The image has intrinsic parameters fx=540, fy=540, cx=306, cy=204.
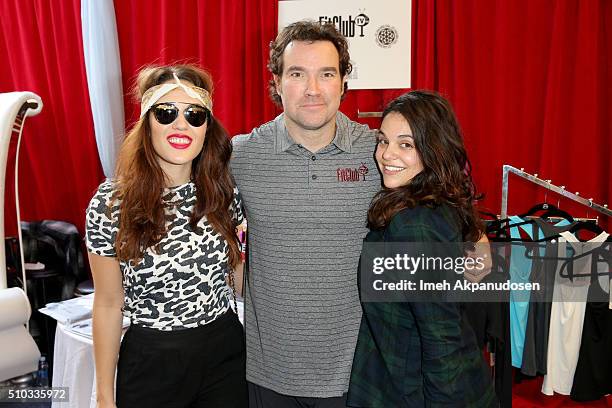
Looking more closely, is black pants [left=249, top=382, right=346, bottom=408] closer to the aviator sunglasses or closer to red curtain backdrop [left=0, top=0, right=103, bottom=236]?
the aviator sunglasses

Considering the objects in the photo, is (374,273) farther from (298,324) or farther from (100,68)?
(100,68)

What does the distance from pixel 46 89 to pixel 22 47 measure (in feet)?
1.20

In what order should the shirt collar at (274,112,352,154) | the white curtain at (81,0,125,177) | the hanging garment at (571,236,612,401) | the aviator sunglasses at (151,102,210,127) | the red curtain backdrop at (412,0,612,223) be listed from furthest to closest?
the white curtain at (81,0,125,177), the red curtain backdrop at (412,0,612,223), the hanging garment at (571,236,612,401), the shirt collar at (274,112,352,154), the aviator sunglasses at (151,102,210,127)

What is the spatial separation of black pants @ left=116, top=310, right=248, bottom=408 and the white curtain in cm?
279

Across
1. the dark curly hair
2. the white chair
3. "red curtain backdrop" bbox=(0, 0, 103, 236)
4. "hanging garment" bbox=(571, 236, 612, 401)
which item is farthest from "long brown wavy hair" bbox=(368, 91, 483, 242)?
"red curtain backdrop" bbox=(0, 0, 103, 236)

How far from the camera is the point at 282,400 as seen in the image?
5.37 ft

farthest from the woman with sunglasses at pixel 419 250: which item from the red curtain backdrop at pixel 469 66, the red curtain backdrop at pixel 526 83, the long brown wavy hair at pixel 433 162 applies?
the red curtain backdrop at pixel 526 83

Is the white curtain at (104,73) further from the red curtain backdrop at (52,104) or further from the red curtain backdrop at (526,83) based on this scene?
the red curtain backdrop at (526,83)

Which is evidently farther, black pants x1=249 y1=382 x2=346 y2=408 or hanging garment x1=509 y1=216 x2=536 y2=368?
hanging garment x1=509 y1=216 x2=536 y2=368

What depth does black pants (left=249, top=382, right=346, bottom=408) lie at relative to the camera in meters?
1.60

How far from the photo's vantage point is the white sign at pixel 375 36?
3.43 m

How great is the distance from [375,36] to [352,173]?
209cm

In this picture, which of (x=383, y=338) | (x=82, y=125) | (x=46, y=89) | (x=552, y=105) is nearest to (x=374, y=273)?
(x=383, y=338)

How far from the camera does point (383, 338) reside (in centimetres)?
146
